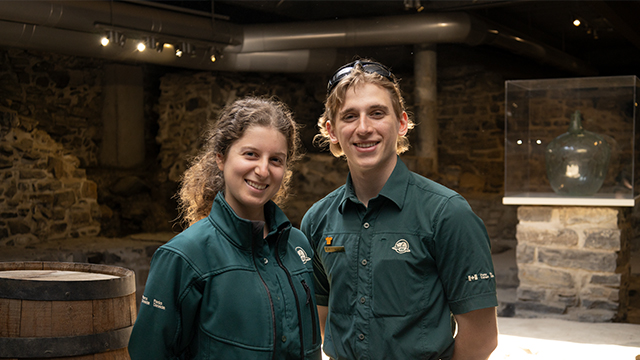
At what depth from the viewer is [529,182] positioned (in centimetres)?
467

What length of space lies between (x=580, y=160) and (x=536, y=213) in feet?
1.77

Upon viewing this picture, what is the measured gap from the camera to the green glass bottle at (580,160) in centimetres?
439

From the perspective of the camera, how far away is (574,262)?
432cm

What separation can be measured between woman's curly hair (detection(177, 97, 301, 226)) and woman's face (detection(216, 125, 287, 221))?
0.02 metres

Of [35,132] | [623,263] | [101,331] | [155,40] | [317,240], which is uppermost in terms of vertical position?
[155,40]

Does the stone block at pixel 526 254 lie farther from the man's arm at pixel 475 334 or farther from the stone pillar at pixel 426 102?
the man's arm at pixel 475 334

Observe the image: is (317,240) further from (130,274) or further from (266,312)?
(130,274)

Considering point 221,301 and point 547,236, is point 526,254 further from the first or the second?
point 221,301

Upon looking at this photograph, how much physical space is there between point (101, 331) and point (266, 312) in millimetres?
602

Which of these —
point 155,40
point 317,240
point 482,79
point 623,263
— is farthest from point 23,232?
point 482,79

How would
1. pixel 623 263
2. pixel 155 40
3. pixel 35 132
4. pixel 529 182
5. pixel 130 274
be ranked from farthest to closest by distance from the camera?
pixel 35 132 → pixel 155 40 → pixel 529 182 → pixel 623 263 → pixel 130 274

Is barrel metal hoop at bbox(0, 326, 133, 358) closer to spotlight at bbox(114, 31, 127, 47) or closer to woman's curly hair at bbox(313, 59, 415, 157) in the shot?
woman's curly hair at bbox(313, 59, 415, 157)

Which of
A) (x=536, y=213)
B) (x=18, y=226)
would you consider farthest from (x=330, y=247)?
(x=18, y=226)

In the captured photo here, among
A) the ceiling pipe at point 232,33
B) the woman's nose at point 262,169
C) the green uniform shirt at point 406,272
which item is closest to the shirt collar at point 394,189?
the green uniform shirt at point 406,272
